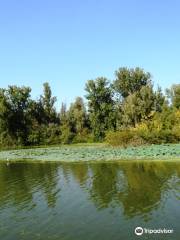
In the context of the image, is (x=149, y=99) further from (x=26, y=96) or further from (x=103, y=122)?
(x=26, y=96)

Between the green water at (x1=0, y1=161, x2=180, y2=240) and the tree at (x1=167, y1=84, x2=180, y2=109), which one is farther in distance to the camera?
the tree at (x1=167, y1=84, x2=180, y2=109)

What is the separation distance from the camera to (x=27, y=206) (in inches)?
842

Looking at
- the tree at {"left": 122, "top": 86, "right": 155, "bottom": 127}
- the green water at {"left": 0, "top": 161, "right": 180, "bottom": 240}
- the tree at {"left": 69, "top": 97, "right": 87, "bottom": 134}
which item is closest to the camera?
the green water at {"left": 0, "top": 161, "right": 180, "bottom": 240}

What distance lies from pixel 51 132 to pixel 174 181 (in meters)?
63.9

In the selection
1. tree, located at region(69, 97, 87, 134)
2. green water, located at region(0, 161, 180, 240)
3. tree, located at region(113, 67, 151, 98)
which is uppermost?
tree, located at region(113, 67, 151, 98)

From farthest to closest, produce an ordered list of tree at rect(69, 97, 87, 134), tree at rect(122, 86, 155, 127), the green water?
tree at rect(69, 97, 87, 134), tree at rect(122, 86, 155, 127), the green water

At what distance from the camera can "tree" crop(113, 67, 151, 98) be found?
9019cm

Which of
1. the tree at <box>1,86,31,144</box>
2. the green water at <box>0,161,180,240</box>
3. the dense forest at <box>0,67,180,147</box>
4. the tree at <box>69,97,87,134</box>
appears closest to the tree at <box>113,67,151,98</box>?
the dense forest at <box>0,67,180,147</box>

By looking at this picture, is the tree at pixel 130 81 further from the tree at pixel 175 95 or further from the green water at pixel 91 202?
the green water at pixel 91 202

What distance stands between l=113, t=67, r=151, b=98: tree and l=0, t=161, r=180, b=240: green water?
5658cm

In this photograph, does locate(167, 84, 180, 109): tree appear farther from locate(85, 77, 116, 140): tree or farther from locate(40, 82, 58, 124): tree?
locate(40, 82, 58, 124): tree

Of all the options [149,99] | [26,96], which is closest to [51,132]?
[26,96]

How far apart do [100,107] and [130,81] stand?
9.93 meters

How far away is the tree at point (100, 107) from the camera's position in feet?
279
